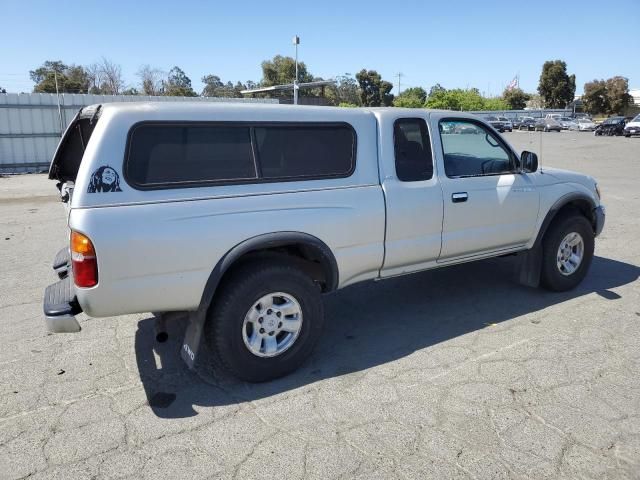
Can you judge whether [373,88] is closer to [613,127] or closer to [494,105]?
[494,105]

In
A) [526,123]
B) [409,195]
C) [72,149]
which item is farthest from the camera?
[526,123]

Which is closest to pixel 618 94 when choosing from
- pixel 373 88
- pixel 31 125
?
pixel 373 88

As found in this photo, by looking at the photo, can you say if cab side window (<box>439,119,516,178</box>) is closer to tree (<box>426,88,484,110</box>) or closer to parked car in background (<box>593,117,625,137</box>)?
parked car in background (<box>593,117,625,137</box>)

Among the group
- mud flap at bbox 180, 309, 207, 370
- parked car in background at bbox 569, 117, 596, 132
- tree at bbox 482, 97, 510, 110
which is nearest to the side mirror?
mud flap at bbox 180, 309, 207, 370

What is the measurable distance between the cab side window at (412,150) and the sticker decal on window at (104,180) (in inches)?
81.9

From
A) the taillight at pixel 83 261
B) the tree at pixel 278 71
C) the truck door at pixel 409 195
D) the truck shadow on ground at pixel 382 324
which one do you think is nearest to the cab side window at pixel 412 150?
the truck door at pixel 409 195

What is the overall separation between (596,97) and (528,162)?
256ft

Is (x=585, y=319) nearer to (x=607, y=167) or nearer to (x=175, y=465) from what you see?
(x=175, y=465)

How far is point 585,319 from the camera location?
452 cm

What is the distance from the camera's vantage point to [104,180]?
9.53 ft

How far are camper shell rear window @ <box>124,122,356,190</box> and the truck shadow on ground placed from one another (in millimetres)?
1394

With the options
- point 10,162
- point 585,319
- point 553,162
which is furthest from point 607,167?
point 10,162

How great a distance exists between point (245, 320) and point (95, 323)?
1.86 metres

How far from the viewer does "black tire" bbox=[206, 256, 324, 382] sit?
3.28 metres
